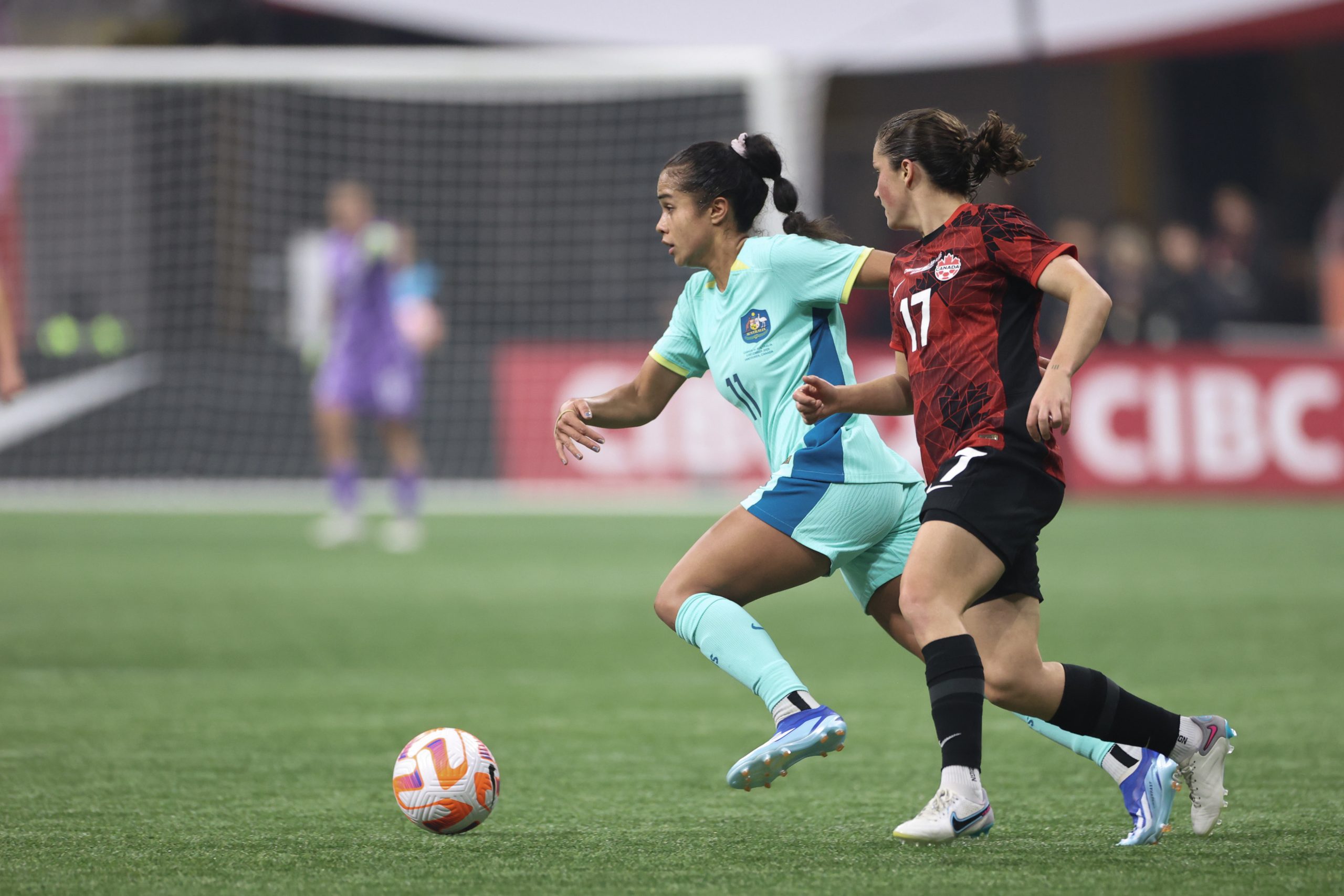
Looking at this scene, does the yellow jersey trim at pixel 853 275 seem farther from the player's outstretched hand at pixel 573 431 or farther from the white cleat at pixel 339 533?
the white cleat at pixel 339 533

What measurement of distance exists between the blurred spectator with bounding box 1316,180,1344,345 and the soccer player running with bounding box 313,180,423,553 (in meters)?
10.9

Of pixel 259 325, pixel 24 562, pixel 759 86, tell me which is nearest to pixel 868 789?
pixel 24 562

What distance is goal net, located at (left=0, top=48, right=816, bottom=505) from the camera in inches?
615

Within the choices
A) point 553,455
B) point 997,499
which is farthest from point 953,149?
point 553,455

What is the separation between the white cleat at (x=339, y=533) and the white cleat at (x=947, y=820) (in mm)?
9086

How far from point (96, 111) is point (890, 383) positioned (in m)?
14.3

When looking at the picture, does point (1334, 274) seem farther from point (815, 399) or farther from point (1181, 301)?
point (815, 399)

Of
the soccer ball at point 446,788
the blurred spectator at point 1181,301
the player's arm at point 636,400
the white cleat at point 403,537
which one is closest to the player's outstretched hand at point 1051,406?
the player's arm at point 636,400

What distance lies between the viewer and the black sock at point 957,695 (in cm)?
367

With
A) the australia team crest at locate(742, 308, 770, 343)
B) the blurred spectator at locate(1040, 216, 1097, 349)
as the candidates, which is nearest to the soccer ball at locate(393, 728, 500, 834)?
the australia team crest at locate(742, 308, 770, 343)

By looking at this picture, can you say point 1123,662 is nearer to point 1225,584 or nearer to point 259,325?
point 1225,584

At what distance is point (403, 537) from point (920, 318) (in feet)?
30.2

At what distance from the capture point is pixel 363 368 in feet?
42.7

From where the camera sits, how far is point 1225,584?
32.3 ft
